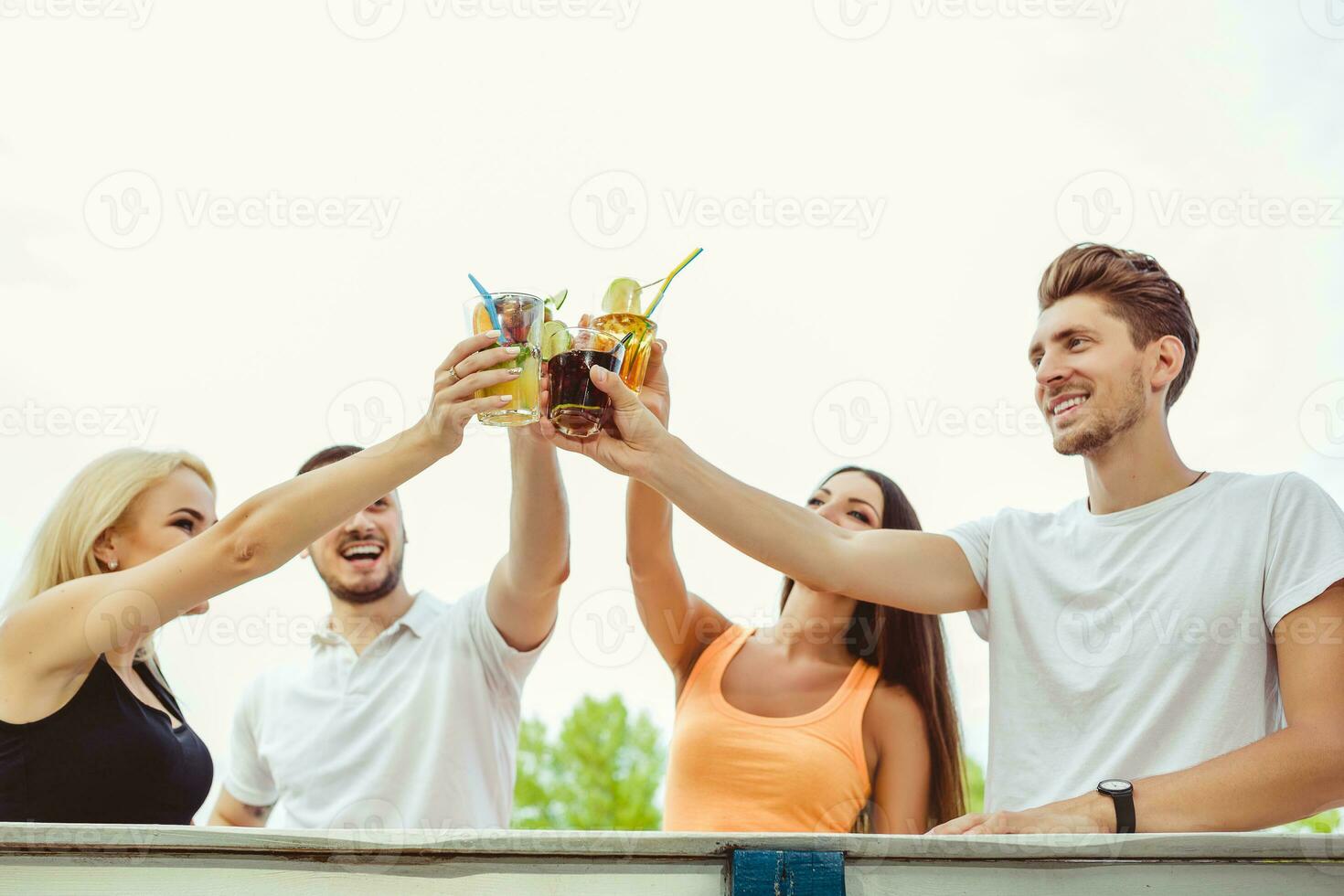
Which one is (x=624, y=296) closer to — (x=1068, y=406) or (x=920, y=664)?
(x=1068, y=406)

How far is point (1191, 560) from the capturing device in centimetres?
241

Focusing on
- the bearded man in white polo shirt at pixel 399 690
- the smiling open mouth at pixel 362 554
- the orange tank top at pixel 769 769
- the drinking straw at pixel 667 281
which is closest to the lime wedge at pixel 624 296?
the drinking straw at pixel 667 281

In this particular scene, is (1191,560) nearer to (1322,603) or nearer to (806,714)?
(1322,603)

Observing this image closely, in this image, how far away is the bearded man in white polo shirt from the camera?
3164 mm

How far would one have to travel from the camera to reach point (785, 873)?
1418mm

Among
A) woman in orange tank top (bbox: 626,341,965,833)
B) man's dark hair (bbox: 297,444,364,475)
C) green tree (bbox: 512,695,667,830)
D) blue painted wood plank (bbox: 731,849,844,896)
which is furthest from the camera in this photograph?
green tree (bbox: 512,695,667,830)

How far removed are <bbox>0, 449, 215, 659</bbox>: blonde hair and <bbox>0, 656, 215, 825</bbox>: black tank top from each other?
342mm

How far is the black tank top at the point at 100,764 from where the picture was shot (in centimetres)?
236

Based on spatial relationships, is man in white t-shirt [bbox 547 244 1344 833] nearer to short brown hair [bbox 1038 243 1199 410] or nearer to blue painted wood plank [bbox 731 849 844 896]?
short brown hair [bbox 1038 243 1199 410]

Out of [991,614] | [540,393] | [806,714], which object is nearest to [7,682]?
[540,393]

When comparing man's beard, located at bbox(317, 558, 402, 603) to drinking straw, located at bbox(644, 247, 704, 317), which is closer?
drinking straw, located at bbox(644, 247, 704, 317)

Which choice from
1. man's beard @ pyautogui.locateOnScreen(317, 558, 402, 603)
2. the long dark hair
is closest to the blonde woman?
man's beard @ pyautogui.locateOnScreen(317, 558, 402, 603)

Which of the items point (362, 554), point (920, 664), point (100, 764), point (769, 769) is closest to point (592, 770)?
point (362, 554)

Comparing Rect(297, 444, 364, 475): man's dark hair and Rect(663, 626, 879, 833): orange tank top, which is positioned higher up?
Rect(297, 444, 364, 475): man's dark hair
